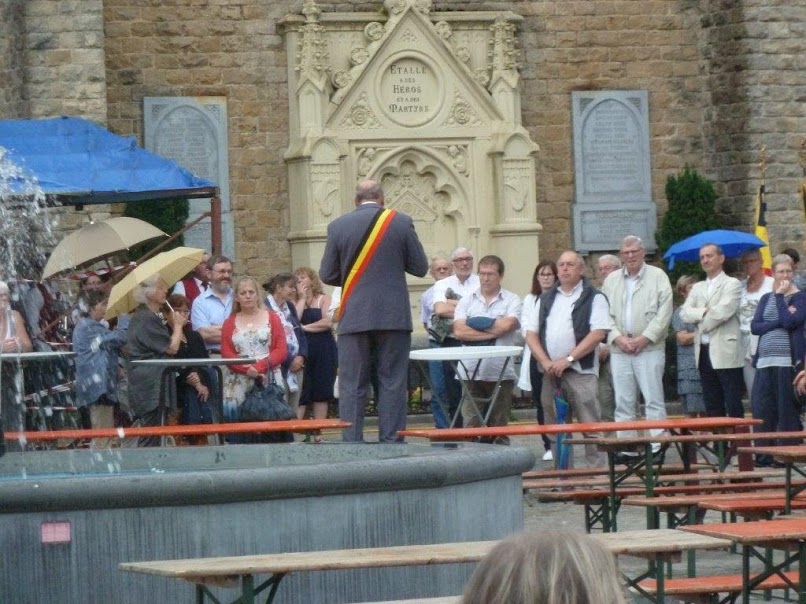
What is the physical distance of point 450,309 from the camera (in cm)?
1416

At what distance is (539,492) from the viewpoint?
10.2 meters

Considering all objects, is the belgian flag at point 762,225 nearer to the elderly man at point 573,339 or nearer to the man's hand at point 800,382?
the elderly man at point 573,339

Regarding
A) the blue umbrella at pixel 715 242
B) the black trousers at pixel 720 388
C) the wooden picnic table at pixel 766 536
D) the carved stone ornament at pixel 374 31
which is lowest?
the wooden picnic table at pixel 766 536

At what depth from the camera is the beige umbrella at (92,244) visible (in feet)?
49.2

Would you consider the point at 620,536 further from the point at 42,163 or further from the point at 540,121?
the point at 540,121

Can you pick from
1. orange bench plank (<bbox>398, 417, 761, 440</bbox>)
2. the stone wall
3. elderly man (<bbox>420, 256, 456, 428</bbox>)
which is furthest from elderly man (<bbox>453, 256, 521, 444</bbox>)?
the stone wall

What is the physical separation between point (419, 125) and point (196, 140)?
2.55 m

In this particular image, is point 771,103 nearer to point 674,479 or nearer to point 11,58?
point 11,58

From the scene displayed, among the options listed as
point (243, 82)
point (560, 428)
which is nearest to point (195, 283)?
point (560, 428)

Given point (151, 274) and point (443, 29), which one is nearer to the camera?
point (151, 274)

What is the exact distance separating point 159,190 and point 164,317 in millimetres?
1457

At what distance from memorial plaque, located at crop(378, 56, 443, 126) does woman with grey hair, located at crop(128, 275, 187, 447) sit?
348 inches

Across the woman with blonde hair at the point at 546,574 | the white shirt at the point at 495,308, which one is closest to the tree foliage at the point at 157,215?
the white shirt at the point at 495,308

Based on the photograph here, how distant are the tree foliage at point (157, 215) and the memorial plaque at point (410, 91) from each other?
9.30 ft
